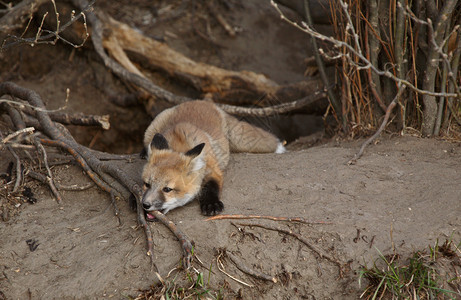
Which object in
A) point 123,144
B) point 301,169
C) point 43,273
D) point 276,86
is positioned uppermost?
point 43,273

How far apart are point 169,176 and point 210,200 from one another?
472mm

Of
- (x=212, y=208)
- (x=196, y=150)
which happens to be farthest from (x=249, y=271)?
(x=196, y=150)

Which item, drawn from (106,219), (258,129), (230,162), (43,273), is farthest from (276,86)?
(43,273)

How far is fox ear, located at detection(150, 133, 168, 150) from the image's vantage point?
15.5ft

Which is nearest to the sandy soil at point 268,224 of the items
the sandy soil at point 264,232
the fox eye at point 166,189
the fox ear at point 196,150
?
the sandy soil at point 264,232

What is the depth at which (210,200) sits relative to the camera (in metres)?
4.46

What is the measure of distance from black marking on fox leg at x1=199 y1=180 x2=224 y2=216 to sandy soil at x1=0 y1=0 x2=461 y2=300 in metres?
0.11

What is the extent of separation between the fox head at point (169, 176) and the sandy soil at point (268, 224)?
0.19 meters

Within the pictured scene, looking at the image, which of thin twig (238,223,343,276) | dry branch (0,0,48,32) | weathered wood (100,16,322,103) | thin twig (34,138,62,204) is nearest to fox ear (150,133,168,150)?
thin twig (34,138,62,204)

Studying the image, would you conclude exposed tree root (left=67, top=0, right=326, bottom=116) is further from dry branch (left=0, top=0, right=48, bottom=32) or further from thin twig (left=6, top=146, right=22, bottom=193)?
thin twig (left=6, top=146, right=22, bottom=193)

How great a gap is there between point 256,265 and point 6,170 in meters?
3.08

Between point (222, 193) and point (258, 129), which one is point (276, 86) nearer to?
point (258, 129)

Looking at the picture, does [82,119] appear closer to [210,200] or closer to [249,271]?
[210,200]

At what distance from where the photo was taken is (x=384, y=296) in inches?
144
